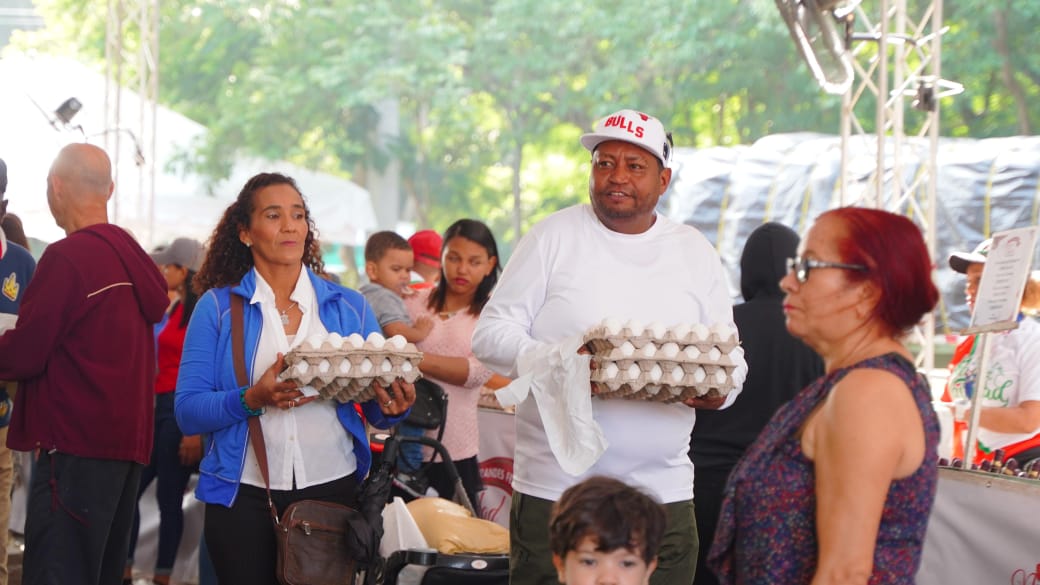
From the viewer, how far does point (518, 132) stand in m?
22.5

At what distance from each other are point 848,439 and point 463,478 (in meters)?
3.19

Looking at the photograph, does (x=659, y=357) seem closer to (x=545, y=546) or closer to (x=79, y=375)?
(x=545, y=546)

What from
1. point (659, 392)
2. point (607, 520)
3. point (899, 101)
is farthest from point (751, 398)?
point (899, 101)

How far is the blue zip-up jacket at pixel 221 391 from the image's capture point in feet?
10.5

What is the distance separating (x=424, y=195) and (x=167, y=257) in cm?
1776

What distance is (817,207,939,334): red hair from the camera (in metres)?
2.05

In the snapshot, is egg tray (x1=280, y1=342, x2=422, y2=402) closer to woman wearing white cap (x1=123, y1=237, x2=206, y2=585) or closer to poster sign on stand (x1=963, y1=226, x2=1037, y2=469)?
poster sign on stand (x1=963, y1=226, x2=1037, y2=469)

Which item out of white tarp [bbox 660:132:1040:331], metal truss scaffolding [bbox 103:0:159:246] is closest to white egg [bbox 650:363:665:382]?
metal truss scaffolding [bbox 103:0:159:246]

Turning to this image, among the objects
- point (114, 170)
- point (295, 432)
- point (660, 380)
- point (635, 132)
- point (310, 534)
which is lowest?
point (310, 534)

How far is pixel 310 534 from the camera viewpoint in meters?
3.20

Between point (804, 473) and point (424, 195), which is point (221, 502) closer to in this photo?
point (804, 473)

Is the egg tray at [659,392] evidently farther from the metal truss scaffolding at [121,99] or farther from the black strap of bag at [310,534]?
the metal truss scaffolding at [121,99]

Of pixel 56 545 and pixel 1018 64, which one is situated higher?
pixel 1018 64

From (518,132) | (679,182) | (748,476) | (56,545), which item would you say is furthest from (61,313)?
(518,132)
